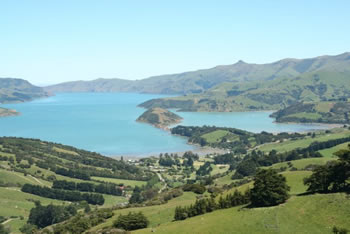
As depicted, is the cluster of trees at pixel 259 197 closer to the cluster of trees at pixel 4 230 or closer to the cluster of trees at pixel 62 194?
the cluster of trees at pixel 4 230

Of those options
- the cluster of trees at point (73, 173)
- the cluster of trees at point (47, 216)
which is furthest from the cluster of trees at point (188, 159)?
the cluster of trees at point (47, 216)

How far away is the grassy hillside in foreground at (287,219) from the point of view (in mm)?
38594

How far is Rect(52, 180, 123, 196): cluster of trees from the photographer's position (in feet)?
428

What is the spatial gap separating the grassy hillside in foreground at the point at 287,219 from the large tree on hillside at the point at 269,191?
1349mm

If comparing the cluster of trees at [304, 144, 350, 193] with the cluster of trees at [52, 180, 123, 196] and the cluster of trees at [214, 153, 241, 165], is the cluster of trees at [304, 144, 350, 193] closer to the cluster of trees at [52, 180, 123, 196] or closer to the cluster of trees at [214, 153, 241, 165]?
the cluster of trees at [52, 180, 123, 196]

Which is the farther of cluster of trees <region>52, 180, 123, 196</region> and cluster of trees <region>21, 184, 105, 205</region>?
cluster of trees <region>52, 180, 123, 196</region>

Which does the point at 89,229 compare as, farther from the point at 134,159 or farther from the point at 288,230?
the point at 134,159

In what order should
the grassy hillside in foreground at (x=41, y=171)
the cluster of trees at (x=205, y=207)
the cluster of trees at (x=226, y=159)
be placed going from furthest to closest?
the cluster of trees at (x=226, y=159) < the grassy hillside in foreground at (x=41, y=171) < the cluster of trees at (x=205, y=207)

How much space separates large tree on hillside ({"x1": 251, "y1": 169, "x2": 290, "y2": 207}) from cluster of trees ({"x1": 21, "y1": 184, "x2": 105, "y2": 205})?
262ft

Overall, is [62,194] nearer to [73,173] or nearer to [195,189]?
[73,173]

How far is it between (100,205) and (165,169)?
54.1m

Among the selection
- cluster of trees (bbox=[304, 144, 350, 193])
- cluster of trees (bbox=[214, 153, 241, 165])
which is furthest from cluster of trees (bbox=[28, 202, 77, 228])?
cluster of trees (bbox=[214, 153, 241, 165])

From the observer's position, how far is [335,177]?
4534cm

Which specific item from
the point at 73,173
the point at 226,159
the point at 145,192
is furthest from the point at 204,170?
the point at 145,192
